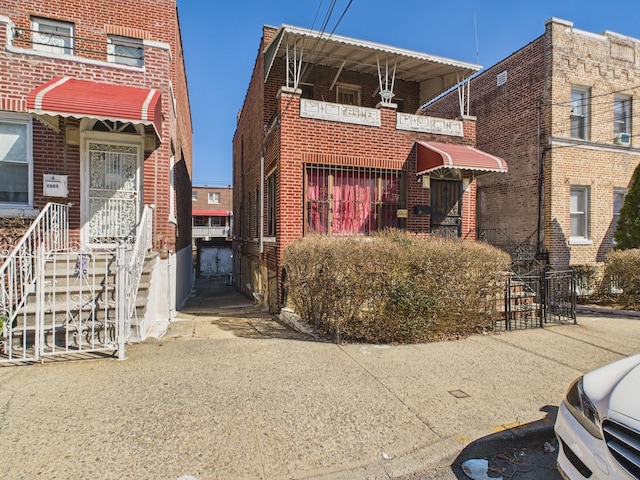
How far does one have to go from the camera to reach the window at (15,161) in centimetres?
666

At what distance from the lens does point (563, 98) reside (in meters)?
12.1

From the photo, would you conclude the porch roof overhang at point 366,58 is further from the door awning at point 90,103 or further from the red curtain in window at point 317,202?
the door awning at point 90,103

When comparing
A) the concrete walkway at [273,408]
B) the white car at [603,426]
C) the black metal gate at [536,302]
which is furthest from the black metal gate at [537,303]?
the white car at [603,426]

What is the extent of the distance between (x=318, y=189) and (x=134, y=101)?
14.1 feet

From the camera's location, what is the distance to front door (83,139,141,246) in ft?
23.4

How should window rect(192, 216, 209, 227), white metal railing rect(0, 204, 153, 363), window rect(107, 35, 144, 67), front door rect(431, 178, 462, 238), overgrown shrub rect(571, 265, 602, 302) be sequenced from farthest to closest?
window rect(192, 216, 209, 227) < overgrown shrub rect(571, 265, 602, 302) < front door rect(431, 178, 462, 238) < window rect(107, 35, 144, 67) < white metal railing rect(0, 204, 153, 363)

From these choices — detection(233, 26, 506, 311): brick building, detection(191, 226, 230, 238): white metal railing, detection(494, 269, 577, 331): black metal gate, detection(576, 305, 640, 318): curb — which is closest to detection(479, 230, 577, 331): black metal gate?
detection(494, 269, 577, 331): black metal gate

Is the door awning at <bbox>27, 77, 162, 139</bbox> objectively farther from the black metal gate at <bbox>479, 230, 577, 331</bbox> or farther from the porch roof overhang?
the black metal gate at <bbox>479, 230, 577, 331</bbox>

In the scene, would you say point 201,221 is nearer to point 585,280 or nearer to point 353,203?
point 353,203

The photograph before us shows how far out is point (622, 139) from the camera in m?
12.8

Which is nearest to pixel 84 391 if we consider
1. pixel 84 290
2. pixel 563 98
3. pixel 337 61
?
pixel 84 290

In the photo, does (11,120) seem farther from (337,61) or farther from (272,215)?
(337,61)

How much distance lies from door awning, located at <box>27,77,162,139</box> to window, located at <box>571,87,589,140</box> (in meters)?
13.2

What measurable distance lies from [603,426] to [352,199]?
24.4 ft
